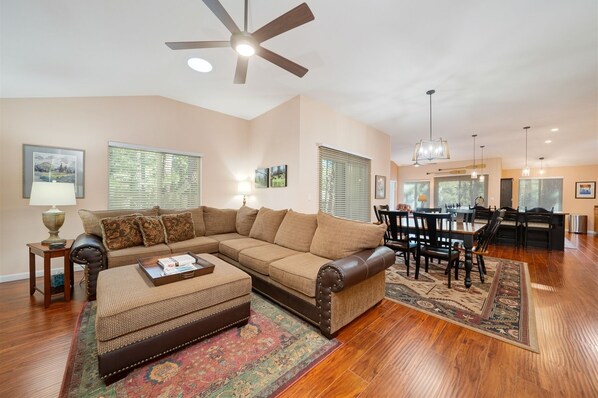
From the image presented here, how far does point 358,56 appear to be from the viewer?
2.85m

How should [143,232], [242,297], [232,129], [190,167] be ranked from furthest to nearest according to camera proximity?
[232,129], [190,167], [143,232], [242,297]

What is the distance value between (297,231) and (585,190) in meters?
12.2

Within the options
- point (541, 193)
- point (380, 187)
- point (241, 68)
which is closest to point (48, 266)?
point (241, 68)

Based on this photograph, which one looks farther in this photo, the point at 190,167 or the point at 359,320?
the point at 190,167

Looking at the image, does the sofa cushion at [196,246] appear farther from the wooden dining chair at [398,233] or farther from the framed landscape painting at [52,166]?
the wooden dining chair at [398,233]

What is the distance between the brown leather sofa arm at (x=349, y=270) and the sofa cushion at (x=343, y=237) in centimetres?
12

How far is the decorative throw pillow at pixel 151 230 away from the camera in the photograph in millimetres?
3076

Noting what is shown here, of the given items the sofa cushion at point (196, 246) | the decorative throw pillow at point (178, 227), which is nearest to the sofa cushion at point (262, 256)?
the sofa cushion at point (196, 246)

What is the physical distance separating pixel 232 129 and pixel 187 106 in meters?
0.98

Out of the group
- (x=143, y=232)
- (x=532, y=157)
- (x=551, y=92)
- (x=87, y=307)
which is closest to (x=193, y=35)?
(x=143, y=232)

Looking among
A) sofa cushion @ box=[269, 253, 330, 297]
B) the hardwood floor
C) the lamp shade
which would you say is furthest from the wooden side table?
sofa cushion @ box=[269, 253, 330, 297]

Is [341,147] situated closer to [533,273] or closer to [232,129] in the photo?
[232,129]

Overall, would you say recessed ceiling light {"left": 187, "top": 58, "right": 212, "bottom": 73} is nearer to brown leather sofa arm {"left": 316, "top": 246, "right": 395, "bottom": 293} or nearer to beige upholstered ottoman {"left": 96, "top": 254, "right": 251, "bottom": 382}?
beige upholstered ottoman {"left": 96, "top": 254, "right": 251, "bottom": 382}

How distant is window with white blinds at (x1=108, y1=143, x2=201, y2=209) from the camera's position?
12.4 feet
